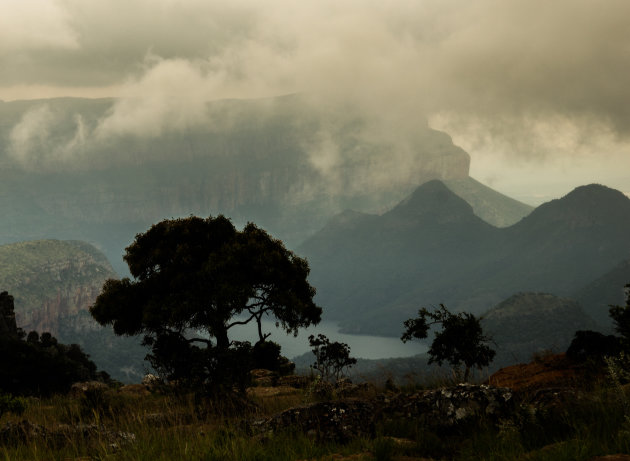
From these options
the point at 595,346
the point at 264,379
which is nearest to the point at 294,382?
the point at 264,379

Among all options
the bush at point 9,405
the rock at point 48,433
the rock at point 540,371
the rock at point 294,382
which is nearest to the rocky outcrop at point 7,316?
the rock at point 294,382

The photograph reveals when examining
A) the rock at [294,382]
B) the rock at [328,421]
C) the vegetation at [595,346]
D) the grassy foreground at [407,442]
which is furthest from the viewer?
the rock at [294,382]

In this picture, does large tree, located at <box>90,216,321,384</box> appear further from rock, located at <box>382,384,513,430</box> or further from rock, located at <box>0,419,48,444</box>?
rock, located at <box>382,384,513,430</box>

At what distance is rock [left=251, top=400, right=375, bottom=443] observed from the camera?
8.98 m

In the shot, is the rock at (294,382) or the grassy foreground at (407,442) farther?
the rock at (294,382)

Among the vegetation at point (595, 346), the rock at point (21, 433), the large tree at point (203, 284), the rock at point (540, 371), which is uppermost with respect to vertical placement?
the large tree at point (203, 284)

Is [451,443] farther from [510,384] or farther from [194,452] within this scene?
[510,384]

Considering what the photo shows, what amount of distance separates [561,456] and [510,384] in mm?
13732

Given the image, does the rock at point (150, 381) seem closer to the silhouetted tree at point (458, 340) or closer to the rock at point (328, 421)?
the silhouetted tree at point (458, 340)

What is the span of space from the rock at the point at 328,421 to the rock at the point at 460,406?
106cm

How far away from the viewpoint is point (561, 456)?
6457 millimetres

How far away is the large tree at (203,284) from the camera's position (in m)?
35.3

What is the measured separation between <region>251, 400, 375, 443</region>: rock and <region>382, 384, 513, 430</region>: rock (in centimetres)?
106

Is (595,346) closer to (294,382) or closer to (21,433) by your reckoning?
(294,382)
